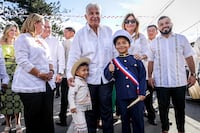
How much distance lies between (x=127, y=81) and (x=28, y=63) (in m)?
1.32

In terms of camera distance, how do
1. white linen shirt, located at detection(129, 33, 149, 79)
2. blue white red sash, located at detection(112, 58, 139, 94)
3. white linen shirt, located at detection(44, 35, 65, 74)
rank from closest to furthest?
blue white red sash, located at detection(112, 58, 139, 94)
white linen shirt, located at detection(129, 33, 149, 79)
white linen shirt, located at detection(44, 35, 65, 74)

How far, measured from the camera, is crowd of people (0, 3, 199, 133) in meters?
3.63

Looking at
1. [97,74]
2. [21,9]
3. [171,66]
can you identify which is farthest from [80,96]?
[21,9]

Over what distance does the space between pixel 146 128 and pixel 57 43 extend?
2.34 meters

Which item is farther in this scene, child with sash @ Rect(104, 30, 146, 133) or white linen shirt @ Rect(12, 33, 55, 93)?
child with sash @ Rect(104, 30, 146, 133)

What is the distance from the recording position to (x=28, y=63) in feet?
11.5

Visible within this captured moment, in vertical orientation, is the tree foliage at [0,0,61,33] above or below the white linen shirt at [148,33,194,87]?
above

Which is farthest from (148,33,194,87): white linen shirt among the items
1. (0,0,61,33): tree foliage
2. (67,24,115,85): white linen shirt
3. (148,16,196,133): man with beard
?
(0,0,61,33): tree foliage

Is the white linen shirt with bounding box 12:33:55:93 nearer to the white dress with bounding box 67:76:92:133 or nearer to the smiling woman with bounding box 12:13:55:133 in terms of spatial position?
the smiling woman with bounding box 12:13:55:133

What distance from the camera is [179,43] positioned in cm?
446

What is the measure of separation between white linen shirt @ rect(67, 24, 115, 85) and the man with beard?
904 millimetres

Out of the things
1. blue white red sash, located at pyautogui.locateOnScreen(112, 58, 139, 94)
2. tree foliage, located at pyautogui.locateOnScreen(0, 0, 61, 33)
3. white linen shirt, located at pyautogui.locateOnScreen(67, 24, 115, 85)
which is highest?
tree foliage, located at pyautogui.locateOnScreen(0, 0, 61, 33)

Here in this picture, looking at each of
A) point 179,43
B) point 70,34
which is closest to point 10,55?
point 70,34

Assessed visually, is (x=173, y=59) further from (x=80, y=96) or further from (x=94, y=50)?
(x=80, y=96)
